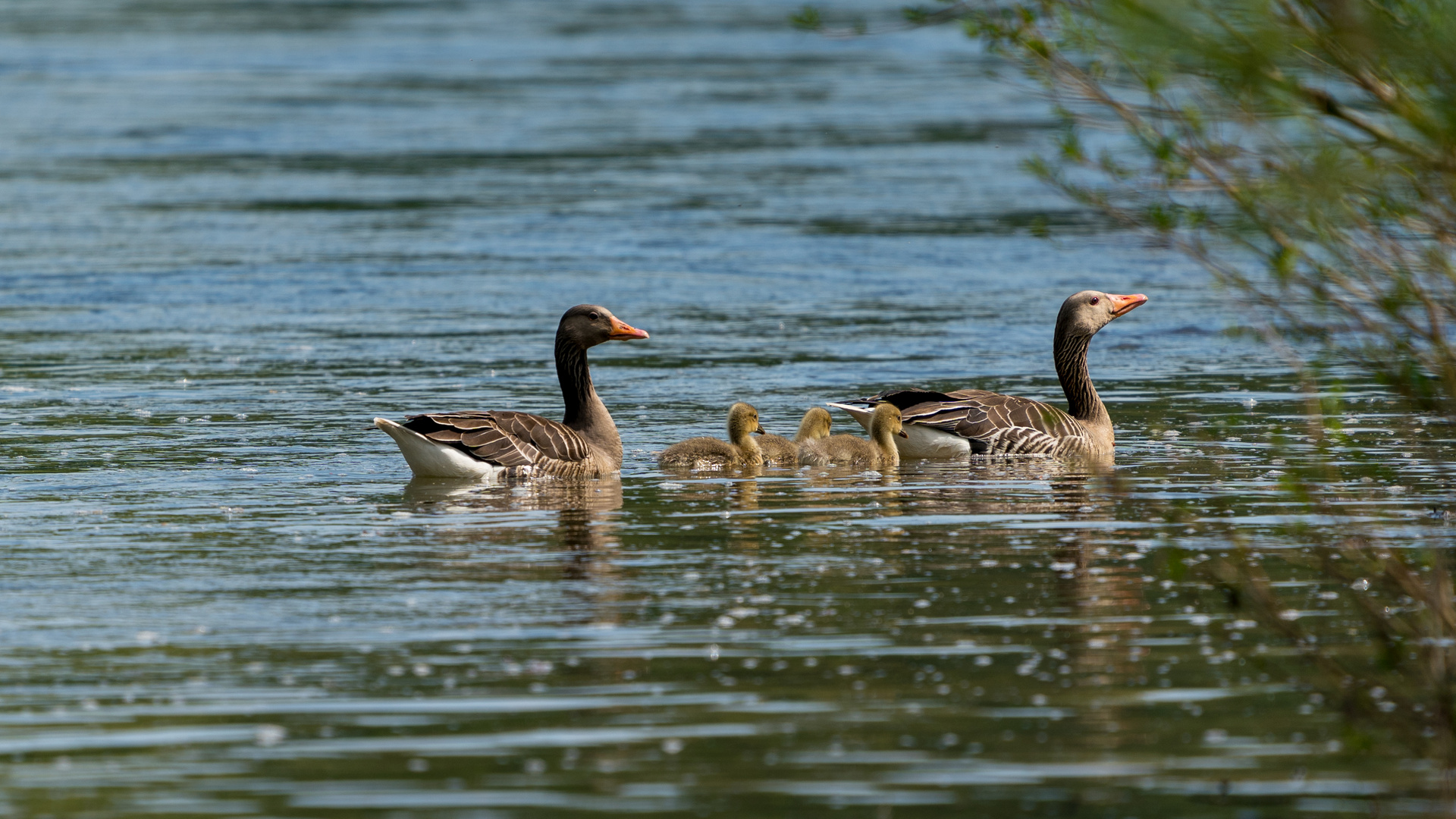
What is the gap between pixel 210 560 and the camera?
10.4 meters

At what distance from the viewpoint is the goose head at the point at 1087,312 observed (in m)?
15.3

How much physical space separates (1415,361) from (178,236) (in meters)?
22.2

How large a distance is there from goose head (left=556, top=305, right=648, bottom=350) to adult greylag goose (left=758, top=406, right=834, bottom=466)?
1.30 meters

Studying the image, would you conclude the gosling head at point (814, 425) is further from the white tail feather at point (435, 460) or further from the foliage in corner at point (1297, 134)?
the foliage in corner at point (1297, 134)

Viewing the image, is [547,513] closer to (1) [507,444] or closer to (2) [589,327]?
(1) [507,444]

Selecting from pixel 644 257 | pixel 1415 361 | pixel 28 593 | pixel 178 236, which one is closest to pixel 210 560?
pixel 28 593

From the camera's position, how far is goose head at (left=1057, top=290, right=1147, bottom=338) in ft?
50.2

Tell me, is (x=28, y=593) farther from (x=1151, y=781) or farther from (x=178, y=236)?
(x=178, y=236)

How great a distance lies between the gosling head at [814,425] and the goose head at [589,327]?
1.42 metres

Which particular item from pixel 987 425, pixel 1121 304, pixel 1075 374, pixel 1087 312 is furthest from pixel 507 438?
pixel 1121 304

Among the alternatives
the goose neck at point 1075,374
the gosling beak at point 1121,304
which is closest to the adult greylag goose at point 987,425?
the goose neck at point 1075,374

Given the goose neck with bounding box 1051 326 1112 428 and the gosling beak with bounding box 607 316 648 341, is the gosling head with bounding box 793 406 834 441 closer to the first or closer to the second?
the gosling beak with bounding box 607 316 648 341

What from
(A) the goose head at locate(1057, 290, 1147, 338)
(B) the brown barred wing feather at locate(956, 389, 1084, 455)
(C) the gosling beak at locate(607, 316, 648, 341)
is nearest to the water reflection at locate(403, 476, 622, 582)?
(C) the gosling beak at locate(607, 316, 648, 341)

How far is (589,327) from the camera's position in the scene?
1421 cm
